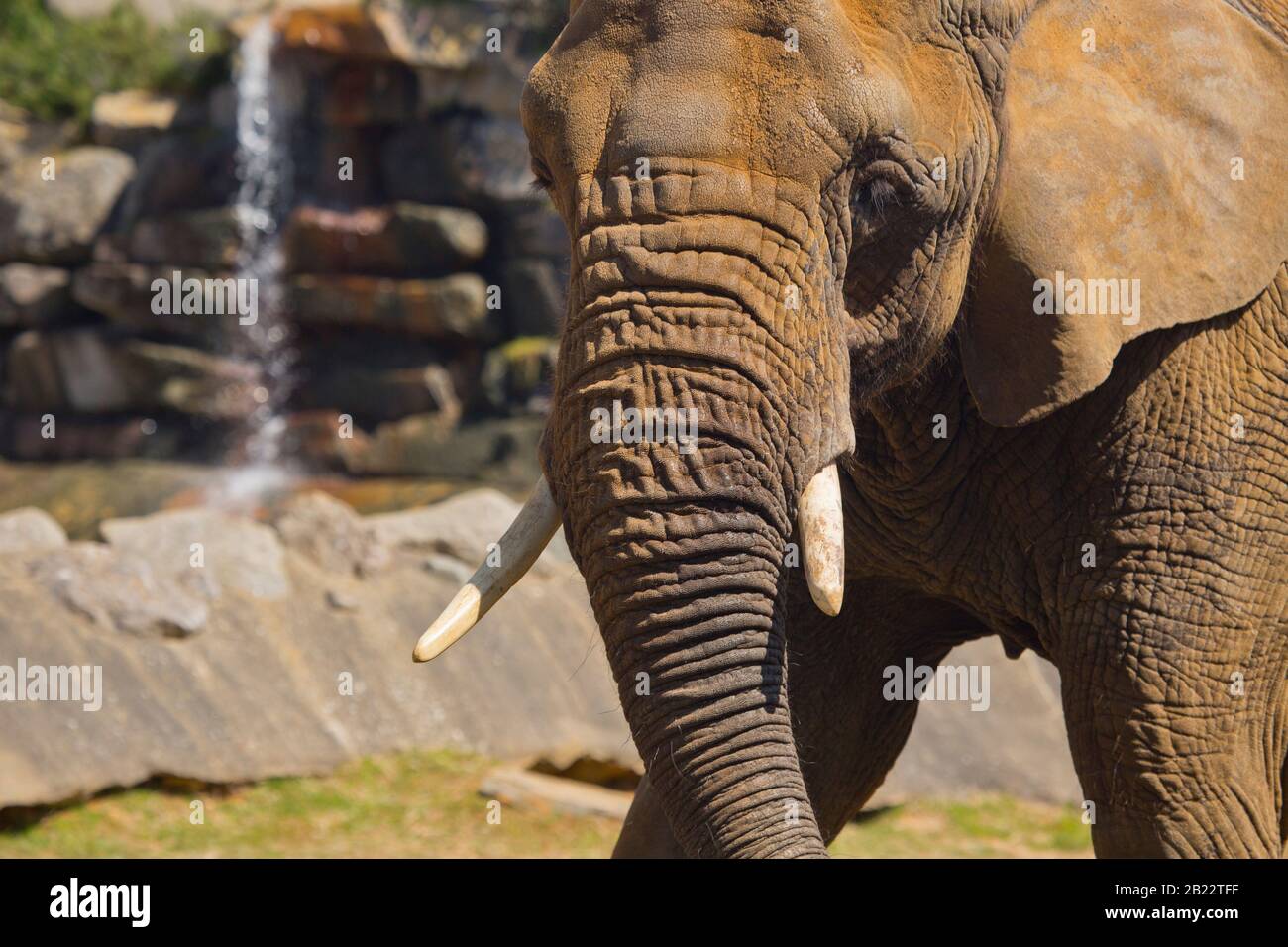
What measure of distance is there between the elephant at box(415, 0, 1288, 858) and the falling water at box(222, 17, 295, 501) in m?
10.9

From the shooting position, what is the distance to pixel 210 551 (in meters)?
7.79

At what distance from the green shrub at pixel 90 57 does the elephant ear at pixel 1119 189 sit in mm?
12721

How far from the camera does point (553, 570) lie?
8422 millimetres

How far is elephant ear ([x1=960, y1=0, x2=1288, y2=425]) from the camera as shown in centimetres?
323

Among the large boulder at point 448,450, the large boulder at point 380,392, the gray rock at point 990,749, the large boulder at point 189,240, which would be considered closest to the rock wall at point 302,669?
the gray rock at point 990,749

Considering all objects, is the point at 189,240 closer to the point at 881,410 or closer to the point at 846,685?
the point at 846,685

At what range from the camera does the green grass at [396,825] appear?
6.43 m

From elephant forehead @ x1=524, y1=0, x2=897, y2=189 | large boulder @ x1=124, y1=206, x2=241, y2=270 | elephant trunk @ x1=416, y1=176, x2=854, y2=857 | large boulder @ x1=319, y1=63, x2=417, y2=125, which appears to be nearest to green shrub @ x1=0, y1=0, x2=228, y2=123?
large boulder @ x1=319, y1=63, x2=417, y2=125

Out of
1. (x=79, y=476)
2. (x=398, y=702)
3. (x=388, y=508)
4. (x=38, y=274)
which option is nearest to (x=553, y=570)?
(x=398, y=702)

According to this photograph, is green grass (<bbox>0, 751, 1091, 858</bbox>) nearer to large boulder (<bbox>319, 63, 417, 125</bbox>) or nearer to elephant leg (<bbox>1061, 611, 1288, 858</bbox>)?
elephant leg (<bbox>1061, 611, 1288, 858</bbox>)

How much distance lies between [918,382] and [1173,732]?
886 mm

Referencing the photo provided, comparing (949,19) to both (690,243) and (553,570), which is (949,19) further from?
(553,570)

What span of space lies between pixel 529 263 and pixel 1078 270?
1108 cm

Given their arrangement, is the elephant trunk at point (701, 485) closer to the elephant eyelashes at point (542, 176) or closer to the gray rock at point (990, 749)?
the elephant eyelashes at point (542, 176)
